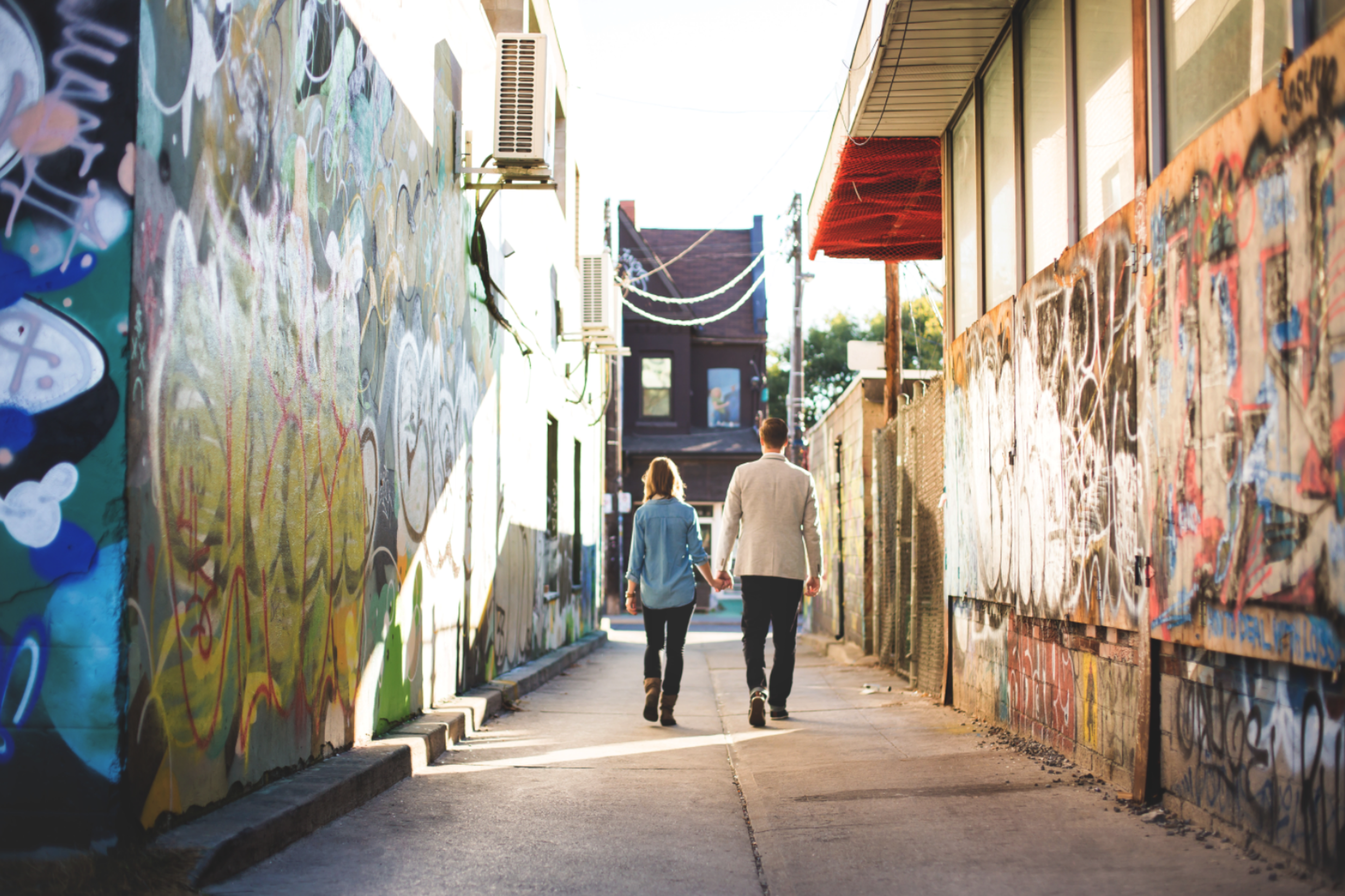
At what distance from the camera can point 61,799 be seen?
347cm

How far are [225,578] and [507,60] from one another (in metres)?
5.15

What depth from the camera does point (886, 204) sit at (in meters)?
10.3

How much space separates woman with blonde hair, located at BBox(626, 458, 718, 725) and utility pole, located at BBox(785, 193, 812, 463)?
52.9 ft

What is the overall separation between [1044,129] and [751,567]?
3.17m

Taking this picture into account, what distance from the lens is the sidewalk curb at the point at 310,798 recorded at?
3658 mm

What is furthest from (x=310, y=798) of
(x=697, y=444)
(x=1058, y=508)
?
(x=697, y=444)

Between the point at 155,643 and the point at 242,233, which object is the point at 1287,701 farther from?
the point at 242,233

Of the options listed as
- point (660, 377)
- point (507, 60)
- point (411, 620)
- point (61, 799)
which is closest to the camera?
point (61, 799)

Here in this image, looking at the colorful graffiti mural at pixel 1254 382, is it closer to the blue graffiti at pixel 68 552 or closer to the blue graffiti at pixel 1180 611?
the blue graffiti at pixel 1180 611

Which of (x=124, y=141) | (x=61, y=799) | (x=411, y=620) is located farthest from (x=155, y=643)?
(x=411, y=620)

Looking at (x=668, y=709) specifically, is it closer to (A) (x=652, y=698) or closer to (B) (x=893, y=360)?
(A) (x=652, y=698)

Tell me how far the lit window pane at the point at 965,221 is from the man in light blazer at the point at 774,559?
1.61 m

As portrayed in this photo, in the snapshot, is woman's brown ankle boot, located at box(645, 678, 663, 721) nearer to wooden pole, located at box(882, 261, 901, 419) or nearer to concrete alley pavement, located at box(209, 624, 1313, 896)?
concrete alley pavement, located at box(209, 624, 1313, 896)

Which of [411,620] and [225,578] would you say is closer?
[225,578]
